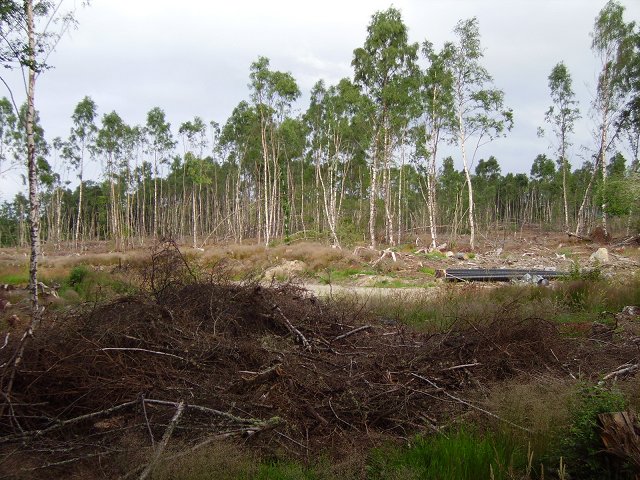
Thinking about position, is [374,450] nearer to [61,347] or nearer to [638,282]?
[61,347]

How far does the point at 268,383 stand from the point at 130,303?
2144 millimetres

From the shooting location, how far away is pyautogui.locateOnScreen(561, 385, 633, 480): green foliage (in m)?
2.67

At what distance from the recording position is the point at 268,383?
401 centimetres

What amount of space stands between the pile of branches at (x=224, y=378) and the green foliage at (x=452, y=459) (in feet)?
1.10

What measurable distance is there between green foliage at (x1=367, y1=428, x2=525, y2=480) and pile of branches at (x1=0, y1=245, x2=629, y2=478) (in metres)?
0.34

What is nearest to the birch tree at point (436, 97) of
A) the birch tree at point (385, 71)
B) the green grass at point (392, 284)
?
the birch tree at point (385, 71)

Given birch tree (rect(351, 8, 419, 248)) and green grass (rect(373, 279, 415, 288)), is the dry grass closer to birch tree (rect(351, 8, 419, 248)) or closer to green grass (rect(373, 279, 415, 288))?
green grass (rect(373, 279, 415, 288))

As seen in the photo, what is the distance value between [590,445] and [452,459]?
2.64 ft

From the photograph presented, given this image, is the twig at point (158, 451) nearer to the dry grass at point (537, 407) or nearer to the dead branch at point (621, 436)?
the dry grass at point (537, 407)

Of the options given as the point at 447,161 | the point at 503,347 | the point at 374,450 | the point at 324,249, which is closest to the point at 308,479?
the point at 374,450

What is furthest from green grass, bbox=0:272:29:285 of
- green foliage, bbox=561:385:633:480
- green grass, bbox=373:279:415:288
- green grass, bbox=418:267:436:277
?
green foliage, bbox=561:385:633:480

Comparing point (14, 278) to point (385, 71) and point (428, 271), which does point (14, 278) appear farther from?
point (385, 71)

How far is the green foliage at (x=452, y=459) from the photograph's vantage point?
2883 mm

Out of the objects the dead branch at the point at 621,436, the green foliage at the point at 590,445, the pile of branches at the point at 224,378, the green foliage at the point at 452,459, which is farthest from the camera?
the pile of branches at the point at 224,378
